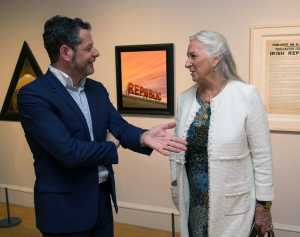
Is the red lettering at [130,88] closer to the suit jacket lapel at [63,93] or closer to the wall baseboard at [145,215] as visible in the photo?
the wall baseboard at [145,215]

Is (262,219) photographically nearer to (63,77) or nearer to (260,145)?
(260,145)

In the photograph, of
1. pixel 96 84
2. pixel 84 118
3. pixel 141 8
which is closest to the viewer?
pixel 84 118

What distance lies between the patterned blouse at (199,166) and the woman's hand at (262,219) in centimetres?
25

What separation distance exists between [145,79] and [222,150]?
1.53 meters

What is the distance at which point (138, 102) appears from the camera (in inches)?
129

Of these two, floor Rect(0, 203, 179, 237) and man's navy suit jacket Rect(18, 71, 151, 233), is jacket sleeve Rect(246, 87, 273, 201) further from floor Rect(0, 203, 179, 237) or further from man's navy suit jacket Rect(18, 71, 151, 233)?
floor Rect(0, 203, 179, 237)

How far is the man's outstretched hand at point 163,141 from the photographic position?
1748mm

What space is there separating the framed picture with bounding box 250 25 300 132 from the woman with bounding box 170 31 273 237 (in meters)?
0.95

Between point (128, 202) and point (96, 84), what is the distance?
178 centimetres

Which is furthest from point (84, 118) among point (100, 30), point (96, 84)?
point (100, 30)

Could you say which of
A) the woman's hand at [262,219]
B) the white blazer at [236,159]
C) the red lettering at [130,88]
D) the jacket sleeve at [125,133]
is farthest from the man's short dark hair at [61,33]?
the red lettering at [130,88]

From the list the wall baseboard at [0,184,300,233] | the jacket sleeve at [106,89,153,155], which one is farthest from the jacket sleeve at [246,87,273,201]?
the wall baseboard at [0,184,300,233]

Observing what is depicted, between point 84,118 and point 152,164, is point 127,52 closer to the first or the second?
point 152,164

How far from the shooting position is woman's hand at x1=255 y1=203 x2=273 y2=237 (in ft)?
6.22
